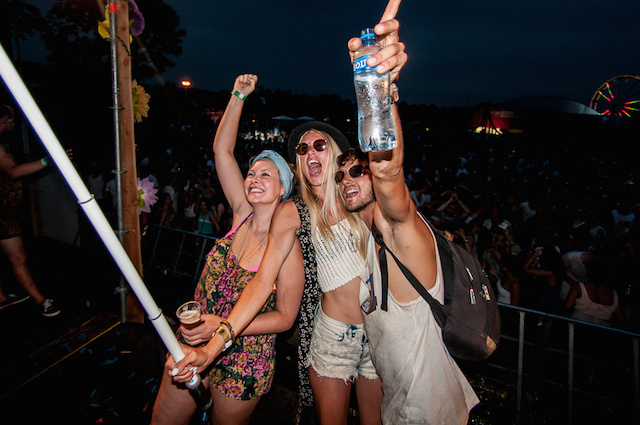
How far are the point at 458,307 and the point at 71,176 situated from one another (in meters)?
1.93

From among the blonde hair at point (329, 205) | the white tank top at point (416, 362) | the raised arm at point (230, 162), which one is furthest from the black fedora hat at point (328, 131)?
the white tank top at point (416, 362)

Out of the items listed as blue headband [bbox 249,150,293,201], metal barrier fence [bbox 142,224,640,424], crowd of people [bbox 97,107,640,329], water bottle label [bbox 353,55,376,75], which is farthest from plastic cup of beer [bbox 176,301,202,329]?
crowd of people [bbox 97,107,640,329]

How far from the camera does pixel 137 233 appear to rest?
341cm

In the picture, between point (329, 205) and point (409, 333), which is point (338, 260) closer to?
point (329, 205)

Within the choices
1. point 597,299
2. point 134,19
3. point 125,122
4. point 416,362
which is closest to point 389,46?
point 416,362

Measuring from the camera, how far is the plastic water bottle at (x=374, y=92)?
152cm

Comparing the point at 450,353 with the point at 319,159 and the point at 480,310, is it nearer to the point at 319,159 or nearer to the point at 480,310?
the point at 480,310

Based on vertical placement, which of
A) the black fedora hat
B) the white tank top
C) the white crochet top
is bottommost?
the white tank top

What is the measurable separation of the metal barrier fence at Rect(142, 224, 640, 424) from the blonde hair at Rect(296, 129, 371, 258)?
6.88ft

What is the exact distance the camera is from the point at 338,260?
8.20 ft

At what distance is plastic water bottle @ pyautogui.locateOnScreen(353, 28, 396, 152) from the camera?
1.52m

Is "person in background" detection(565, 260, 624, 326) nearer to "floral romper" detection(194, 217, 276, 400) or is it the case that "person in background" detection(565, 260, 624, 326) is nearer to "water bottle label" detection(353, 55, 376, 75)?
"floral romper" detection(194, 217, 276, 400)

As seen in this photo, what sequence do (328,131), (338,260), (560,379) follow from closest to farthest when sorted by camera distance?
(338,260) → (328,131) → (560,379)

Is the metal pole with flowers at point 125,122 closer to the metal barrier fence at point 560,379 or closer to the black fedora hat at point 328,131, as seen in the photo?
the metal barrier fence at point 560,379
